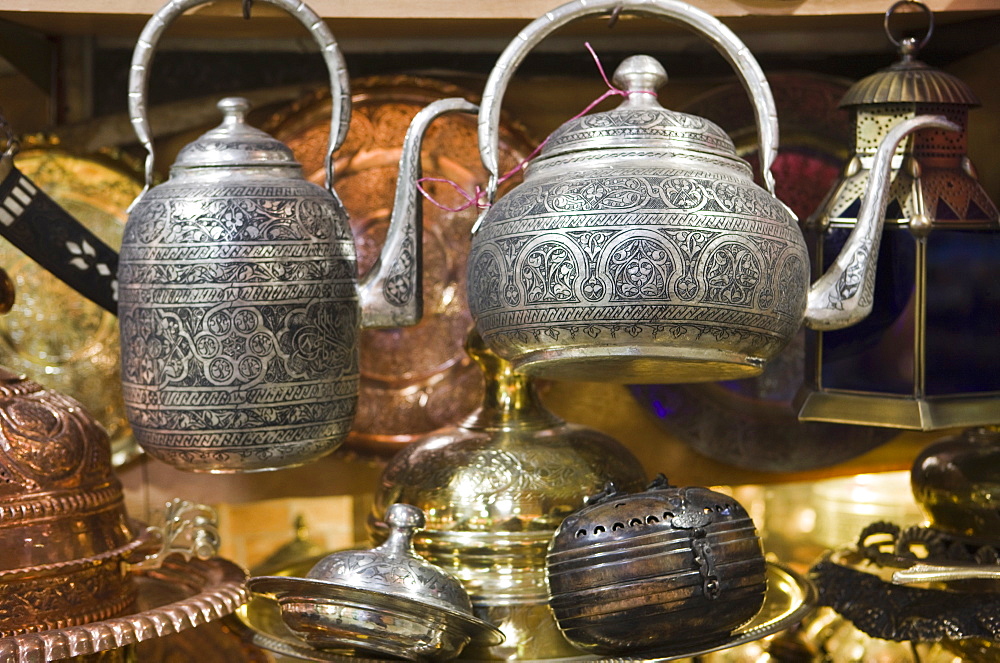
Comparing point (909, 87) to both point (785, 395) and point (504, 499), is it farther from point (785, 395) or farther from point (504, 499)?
point (504, 499)

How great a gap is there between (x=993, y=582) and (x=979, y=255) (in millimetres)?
308

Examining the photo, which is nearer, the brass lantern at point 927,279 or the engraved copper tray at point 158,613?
the engraved copper tray at point 158,613

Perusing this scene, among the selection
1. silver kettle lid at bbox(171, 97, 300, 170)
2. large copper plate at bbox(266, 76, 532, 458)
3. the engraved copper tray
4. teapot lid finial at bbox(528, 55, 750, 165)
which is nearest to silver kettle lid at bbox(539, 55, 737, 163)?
teapot lid finial at bbox(528, 55, 750, 165)

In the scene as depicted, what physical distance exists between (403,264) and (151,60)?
27 cm

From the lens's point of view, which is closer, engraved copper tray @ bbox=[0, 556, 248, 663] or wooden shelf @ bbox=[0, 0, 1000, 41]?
engraved copper tray @ bbox=[0, 556, 248, 663]

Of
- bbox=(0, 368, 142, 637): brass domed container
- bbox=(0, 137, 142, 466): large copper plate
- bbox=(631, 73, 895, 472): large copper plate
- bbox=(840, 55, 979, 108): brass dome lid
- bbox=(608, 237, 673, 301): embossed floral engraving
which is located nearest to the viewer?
bbox=(608, 237, 673, 301): embossed floral engraving

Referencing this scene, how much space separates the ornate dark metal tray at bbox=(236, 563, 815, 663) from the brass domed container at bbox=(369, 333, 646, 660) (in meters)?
0.07

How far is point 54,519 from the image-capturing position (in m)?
0.85

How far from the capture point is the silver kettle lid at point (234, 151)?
0.85m

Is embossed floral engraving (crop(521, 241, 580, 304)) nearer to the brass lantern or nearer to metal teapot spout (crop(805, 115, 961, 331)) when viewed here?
metal teapot spout (crop(805, 115, 961, 331))

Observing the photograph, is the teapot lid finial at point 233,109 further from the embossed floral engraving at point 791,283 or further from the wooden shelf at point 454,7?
the embossed floral engraving at point 791,283

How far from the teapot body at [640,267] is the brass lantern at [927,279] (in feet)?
0.56

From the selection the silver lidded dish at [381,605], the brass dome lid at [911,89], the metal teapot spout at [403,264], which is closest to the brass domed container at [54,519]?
the silver lidded dish at [381,605]

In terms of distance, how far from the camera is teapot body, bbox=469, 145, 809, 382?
2.42ft
